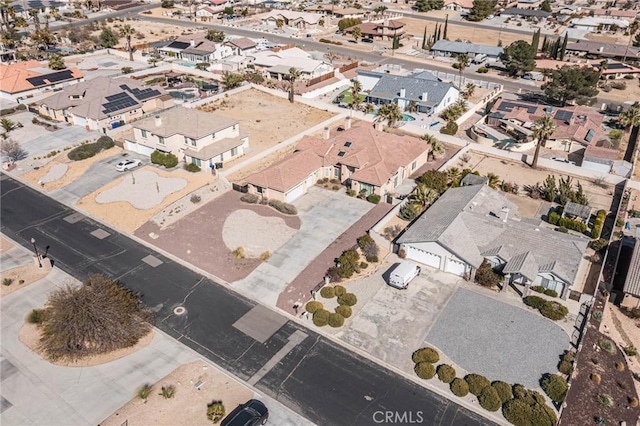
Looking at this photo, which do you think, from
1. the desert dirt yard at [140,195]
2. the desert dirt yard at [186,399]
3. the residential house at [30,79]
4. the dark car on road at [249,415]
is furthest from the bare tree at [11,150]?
the dark car on road at [249,415]

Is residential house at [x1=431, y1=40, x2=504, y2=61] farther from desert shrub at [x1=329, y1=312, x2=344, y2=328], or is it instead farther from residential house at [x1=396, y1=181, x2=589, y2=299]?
desert shrub at [x1=329, y1=312, x2=344, y2=328]

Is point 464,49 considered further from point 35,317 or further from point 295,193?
point 35,317

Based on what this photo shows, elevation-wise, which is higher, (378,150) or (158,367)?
(378,150)

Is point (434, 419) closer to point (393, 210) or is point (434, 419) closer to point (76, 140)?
point (393, 210)

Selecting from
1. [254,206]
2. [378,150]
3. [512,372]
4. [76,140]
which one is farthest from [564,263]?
[76,140]

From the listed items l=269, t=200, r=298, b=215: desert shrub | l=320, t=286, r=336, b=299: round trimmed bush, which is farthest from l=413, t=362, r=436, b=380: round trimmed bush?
l=269, t=200, r=298, b=215: desert shrub

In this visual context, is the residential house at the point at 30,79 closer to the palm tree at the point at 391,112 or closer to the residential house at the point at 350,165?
the residential house at the point at 350,165
